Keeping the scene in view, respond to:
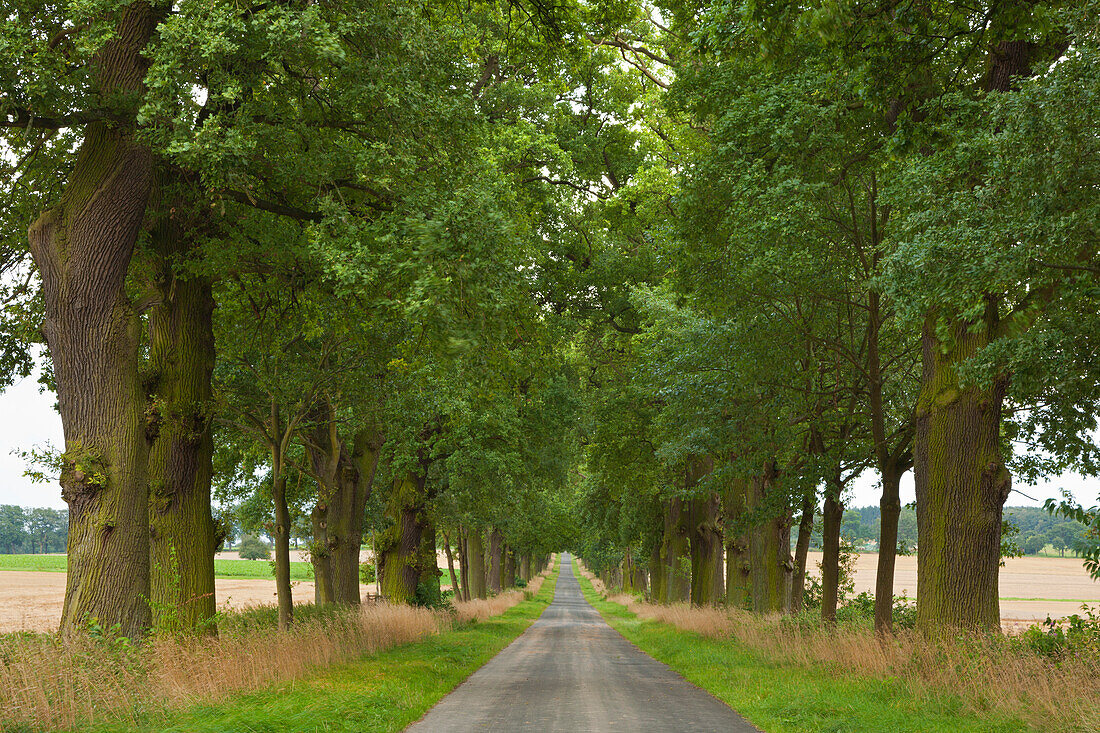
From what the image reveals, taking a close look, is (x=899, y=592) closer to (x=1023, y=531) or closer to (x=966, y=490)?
(x=1023, y=531)

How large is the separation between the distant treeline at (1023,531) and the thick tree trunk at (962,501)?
110cm

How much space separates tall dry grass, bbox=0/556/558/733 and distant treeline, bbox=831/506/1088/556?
9.98 metres

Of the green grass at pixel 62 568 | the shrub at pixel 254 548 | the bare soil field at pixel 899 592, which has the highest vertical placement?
the bare soil field at pixel 899 592

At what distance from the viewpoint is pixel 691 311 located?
813 inches

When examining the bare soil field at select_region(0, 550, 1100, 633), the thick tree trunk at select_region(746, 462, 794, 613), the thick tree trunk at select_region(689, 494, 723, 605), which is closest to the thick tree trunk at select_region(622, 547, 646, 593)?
the bare soil field at select_region(0, 550, 1100, 633)

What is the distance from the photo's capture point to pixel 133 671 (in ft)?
31.4

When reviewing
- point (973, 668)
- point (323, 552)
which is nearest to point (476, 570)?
point (323, 552)

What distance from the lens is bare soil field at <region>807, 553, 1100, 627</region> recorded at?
54438 millimetres

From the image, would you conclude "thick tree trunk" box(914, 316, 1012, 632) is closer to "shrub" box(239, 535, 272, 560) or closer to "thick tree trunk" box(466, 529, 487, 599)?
"thick tree trunk" box(466, 529, 487, 599)

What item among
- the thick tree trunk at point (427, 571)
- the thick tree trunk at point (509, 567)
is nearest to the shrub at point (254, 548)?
the thick tree trunk at point (509, 567)

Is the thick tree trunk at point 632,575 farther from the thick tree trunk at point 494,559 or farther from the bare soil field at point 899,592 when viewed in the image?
the bare soil field at point 899,592

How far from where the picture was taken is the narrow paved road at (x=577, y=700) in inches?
415

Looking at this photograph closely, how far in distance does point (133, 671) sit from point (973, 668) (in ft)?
33.6

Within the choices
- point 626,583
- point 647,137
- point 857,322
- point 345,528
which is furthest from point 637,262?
point 626,583
